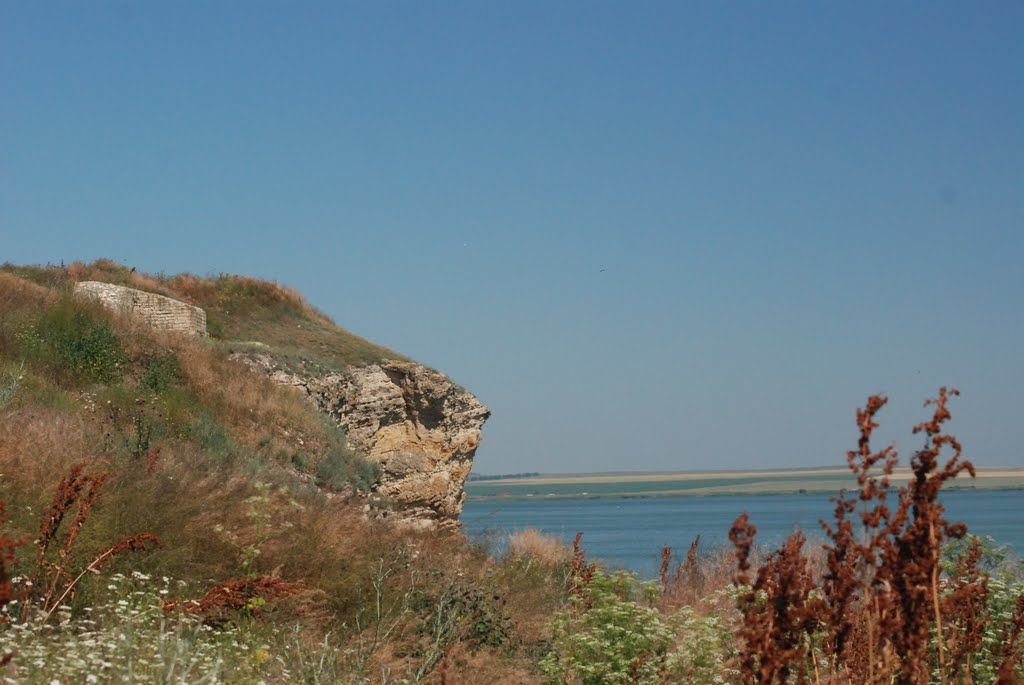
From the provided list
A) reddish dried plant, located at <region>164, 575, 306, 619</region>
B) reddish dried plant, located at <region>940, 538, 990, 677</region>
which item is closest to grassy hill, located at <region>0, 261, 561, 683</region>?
reddish dried plant, located at <region>164, 575, 306, 619</region>

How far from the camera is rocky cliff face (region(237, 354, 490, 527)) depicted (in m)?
23.3

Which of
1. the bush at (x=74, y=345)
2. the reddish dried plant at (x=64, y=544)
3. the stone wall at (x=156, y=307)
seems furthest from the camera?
the stone wall at (x=156, y=307)

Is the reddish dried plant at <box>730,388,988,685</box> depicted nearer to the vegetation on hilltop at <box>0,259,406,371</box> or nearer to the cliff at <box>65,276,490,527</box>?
the cliff at <box>65,276,490,527</box>

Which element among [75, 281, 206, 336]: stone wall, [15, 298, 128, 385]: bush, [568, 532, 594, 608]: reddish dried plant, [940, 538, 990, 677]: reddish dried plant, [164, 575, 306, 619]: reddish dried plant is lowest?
[164, 575, 306, 619]: reddish dried plant

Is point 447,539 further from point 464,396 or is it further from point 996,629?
point 464,396

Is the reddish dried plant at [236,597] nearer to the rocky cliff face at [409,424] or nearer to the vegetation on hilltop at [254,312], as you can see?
the rocky cliff face at [409,424]

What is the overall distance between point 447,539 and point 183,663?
10807 millimetres

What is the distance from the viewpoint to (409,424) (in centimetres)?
2523

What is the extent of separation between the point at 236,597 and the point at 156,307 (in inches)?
716

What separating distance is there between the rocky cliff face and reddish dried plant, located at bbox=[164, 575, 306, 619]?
13.8 metres

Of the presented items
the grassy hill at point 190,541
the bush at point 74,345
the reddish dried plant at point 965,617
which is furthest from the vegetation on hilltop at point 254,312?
the reddish dried plant at point 965,617

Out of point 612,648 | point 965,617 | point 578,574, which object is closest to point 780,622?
point 965,617

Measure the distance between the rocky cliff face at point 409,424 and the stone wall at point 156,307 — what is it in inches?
120

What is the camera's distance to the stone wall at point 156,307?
23.8 meters
